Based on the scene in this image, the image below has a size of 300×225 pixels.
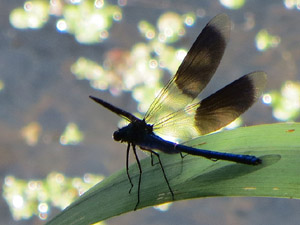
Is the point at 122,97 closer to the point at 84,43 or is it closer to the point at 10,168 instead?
the point at 84,43

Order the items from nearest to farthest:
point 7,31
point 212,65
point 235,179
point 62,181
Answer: point 235,179
point 212,65
point 62,181
point 7,31

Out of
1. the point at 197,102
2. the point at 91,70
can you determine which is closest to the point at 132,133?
the point at 197,102

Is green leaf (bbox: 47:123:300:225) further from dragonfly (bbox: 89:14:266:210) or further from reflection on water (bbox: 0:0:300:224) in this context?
reflection on water (bbox: 0:0:300:224)

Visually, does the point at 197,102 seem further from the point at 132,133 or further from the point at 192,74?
the point at 132,133

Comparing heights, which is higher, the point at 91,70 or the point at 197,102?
the point at 91,70

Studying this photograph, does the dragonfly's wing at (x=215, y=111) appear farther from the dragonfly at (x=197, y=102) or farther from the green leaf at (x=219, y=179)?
the green leaf at (x=219, y=179)

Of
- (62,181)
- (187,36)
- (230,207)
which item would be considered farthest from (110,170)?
(187,36)

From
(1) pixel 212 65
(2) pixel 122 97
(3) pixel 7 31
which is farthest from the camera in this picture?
(3) pixel 7 31
